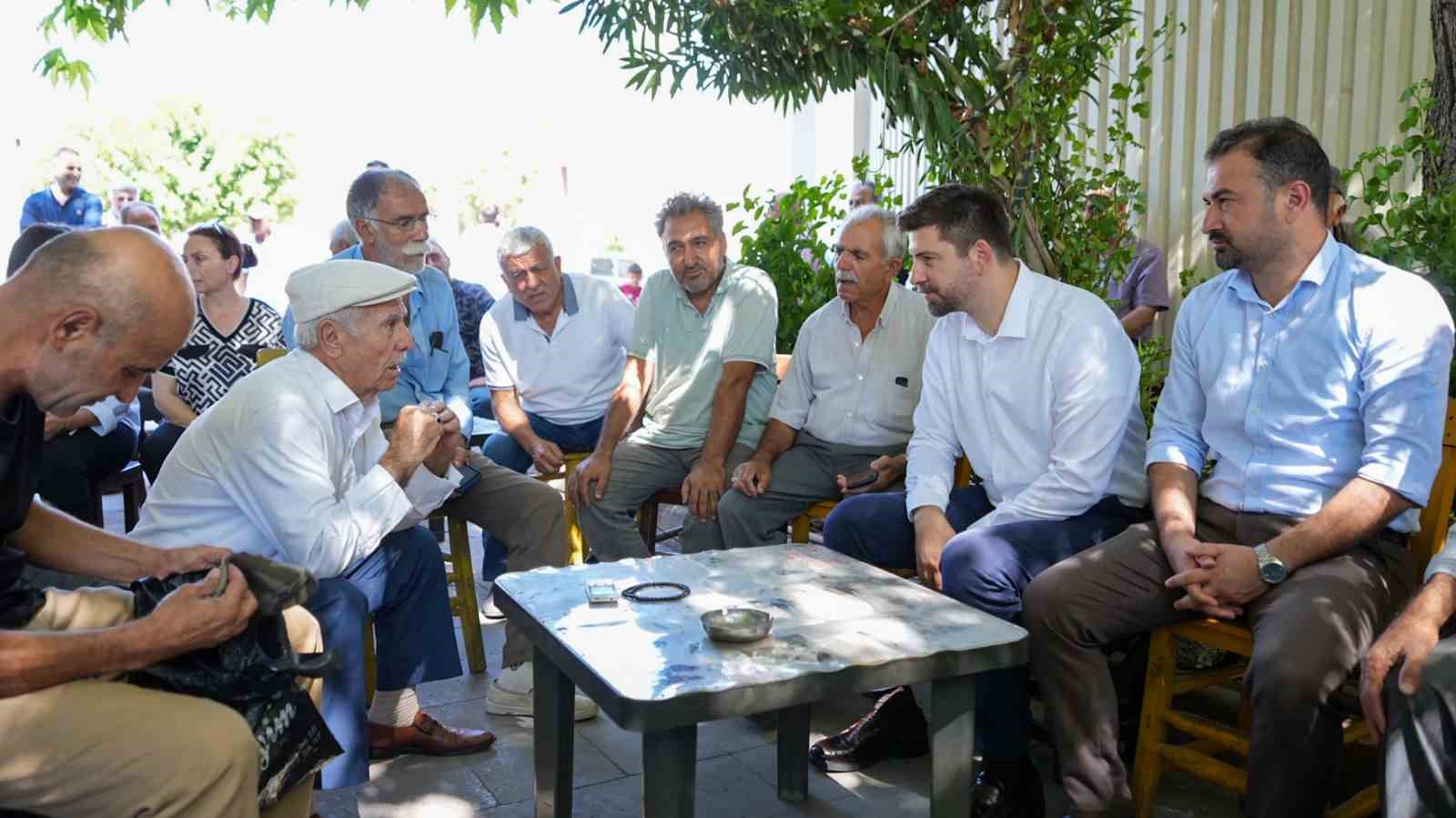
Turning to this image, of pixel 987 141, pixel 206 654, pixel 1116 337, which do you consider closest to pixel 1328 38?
pixel 987 141

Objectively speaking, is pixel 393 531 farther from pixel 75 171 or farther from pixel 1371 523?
pixel 75 171

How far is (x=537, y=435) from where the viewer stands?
478cm

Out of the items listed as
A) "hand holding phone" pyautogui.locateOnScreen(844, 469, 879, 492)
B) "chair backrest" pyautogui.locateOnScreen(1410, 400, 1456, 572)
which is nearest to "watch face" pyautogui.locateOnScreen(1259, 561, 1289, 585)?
"chair backrest" pyautogui.locateOnScreen(1410, 400, 1456, 572)

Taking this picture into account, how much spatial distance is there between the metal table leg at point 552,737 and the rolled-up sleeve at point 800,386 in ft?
5.37

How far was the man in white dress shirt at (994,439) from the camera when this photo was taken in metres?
3.02

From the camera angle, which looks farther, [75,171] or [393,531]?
[75,171]

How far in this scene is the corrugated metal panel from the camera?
503 cm

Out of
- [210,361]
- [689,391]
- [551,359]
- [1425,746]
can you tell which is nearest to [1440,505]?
[1425,746]

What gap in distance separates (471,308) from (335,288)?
10.2 feet

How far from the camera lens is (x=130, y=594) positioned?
242 cm

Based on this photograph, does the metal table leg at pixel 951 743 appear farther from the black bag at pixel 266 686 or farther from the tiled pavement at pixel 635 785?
the black bag at pixel 266 686

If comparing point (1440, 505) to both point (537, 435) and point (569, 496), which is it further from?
point (537, 435)

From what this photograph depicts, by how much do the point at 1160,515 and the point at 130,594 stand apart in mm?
2347

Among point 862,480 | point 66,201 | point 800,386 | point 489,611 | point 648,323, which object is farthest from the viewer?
point 66,201
